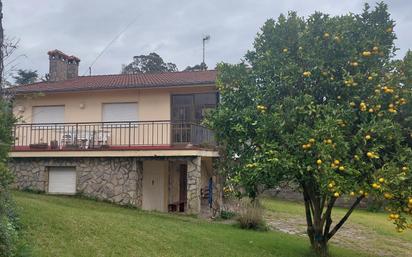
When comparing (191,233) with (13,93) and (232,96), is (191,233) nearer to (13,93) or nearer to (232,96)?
(232,96)

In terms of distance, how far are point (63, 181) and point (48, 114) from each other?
412 centimetres

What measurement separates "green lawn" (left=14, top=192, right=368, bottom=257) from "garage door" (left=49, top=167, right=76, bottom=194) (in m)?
6.09

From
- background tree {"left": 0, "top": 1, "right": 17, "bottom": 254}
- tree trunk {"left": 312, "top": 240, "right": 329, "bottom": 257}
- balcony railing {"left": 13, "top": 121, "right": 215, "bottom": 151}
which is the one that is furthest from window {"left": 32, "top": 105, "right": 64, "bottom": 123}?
tree trunk {"left": 312, "top": 240, "right": 329, "bottom": 257}

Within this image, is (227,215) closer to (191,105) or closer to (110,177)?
(110,177)

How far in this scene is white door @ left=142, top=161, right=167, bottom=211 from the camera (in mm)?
17812

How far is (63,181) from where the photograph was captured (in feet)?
56.3

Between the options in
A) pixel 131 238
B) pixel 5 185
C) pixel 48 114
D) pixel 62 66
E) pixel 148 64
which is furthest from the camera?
pixel 148 64

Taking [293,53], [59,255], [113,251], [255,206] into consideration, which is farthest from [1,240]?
[255,206]

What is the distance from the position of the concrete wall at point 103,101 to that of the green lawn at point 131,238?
6888 millimetres

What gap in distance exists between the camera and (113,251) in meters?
8.15

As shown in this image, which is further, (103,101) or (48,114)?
(48,114)

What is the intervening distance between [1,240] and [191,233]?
6.01 metres

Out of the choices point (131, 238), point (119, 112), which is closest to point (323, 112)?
point (131, 238)

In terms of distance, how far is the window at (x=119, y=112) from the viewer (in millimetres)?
19188
